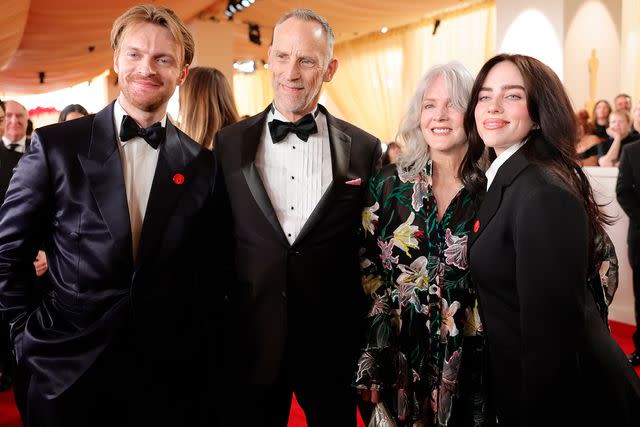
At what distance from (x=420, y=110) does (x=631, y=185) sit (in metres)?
2.61

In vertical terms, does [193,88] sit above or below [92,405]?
above

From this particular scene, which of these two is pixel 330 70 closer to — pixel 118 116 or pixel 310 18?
pixel 310 18

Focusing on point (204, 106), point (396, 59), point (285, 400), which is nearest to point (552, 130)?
point (285, 400)

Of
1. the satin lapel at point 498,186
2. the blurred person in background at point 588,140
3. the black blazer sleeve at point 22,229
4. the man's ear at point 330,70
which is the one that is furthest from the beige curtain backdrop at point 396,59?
the black blazer sleeve at point 22,229

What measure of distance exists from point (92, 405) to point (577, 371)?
132cm

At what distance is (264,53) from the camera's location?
11.4 meters

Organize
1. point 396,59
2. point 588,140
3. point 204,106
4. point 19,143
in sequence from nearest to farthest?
point 204,106 < point 19,143 < point 588,140 < point 396,59

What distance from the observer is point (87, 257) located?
166cm

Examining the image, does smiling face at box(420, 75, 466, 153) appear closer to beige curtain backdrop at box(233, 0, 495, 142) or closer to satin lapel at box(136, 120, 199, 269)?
satin lapel at box(136, 120, 199, 269)

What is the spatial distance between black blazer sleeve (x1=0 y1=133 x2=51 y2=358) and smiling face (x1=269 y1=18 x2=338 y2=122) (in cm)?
83

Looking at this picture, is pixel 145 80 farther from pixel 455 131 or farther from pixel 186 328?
pixel 455 131

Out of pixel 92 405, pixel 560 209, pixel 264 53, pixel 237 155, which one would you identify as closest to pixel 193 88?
pixel 237 155

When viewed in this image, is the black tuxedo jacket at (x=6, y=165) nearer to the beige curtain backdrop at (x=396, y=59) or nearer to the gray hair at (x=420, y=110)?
the gray hair at (x=420, y=110)

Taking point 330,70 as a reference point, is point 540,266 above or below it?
below
